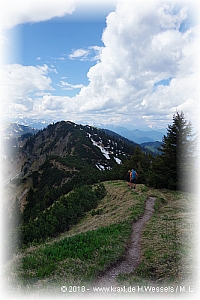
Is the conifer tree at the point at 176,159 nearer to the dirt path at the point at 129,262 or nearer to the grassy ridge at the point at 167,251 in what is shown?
the grassy ridge at the point at 167,251

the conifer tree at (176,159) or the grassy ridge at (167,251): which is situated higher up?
the conifer tree at (176,159)

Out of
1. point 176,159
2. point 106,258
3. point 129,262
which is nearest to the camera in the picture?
point 106,258

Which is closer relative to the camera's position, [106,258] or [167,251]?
[106,258]

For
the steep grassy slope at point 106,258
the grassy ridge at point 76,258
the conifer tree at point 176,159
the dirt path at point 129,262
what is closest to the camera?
the steep grassy slope at point 106,258

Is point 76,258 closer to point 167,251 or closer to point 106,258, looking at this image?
point 106,258

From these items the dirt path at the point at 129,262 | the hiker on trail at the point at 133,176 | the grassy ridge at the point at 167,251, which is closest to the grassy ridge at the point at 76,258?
the dirt path at the point at 129,262

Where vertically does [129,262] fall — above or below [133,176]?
below

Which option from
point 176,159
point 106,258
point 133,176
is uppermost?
point 176,159

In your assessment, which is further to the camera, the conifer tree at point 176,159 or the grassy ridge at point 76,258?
the conifer tree at point 176,159

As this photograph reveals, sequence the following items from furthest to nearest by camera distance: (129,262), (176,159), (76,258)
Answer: (176,159) < (129,262) < (76,258)

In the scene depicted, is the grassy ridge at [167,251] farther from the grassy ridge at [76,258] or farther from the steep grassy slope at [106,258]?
the grassy ridge at [76,258]

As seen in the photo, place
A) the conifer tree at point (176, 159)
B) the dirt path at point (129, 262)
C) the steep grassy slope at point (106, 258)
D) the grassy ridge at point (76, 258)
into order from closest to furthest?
the steep grassy slope at point (106, 258) < the grassy ridge at point (76, 258) < the dirt path at point (129, 262) < the conifer tree at point (176, 159)

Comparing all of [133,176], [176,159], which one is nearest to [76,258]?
[133,176]

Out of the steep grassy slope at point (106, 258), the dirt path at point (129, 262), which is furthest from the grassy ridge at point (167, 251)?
the dirt path at point (129, 262)
